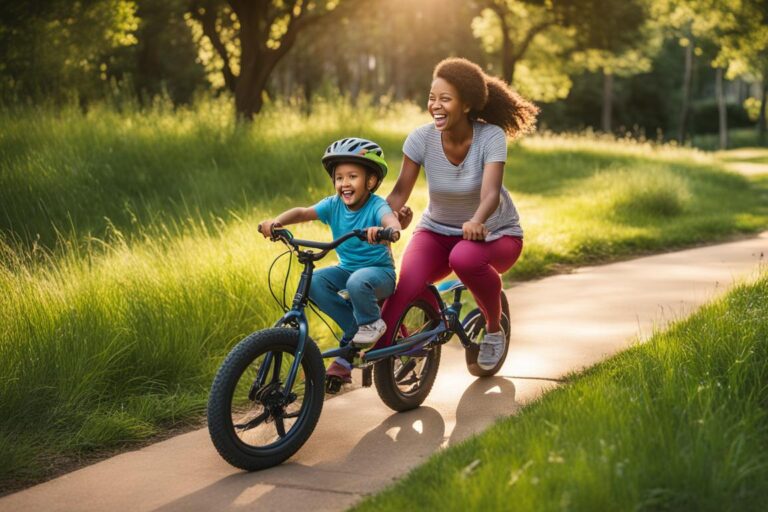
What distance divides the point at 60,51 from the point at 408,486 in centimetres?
2245

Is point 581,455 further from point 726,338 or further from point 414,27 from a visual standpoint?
point 414,27

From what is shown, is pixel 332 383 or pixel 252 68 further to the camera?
pixel 252 68

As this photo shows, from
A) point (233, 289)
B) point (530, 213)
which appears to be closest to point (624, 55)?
point (530, 213)

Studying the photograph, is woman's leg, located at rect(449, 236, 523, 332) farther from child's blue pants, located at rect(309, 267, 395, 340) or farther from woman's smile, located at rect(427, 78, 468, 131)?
woman's smile, located at rect(427, 78, 468, 131)

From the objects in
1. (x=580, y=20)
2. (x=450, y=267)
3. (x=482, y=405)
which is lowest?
(x=482, y=405)

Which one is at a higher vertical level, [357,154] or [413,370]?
[357,154]

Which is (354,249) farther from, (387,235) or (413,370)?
(413,370)

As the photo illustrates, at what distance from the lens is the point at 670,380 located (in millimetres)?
4676

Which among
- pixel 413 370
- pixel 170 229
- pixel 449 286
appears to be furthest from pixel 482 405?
pixel 170 229

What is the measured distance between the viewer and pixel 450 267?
5.90 metres

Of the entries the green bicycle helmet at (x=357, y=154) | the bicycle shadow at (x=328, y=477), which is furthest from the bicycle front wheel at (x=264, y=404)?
the green bicycle helmet at (x=357, y=154)

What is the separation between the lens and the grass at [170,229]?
5.85m

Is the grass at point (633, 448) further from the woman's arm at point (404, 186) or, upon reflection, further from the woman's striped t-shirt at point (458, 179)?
the woman's arm at point (404, 186)

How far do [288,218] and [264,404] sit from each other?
3.30 feet
